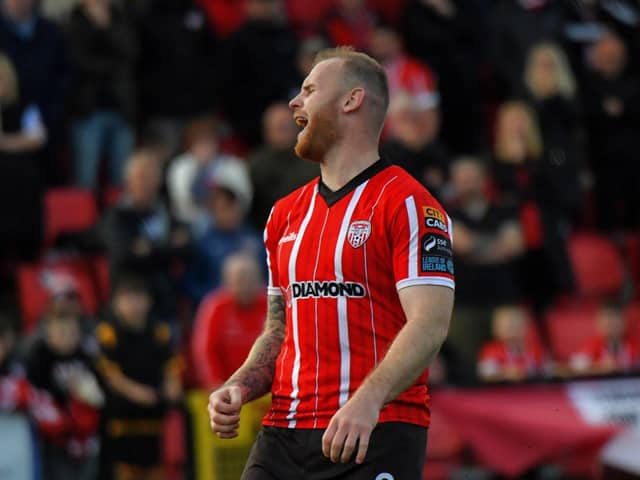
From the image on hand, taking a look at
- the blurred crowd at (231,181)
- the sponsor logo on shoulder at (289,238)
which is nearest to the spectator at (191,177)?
the blurred crowd at (231,181)

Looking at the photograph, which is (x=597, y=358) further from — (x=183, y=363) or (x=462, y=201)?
(x=183, y=363)

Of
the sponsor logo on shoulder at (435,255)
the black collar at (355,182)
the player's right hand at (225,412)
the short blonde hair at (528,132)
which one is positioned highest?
the short blonde hair at (528,132)

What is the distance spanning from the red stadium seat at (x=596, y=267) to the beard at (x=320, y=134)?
31.7 ft

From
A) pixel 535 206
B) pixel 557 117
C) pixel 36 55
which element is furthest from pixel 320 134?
pixel 557 117

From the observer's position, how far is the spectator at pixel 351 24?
13.9 m

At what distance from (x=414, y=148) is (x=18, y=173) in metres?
3.44

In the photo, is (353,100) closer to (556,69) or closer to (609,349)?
(609,349)

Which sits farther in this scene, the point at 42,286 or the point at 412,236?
the point at 42,286

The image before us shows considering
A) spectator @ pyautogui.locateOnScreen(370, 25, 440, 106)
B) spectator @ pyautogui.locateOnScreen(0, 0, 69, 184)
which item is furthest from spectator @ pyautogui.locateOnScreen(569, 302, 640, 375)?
spectator @ pyautogui.locateOnScreen(0, 0, 69, 184)

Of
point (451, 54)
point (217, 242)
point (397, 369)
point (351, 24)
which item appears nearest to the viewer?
point (397, 369)

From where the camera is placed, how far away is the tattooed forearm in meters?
4.72

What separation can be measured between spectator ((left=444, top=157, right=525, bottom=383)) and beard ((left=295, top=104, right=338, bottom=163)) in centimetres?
714

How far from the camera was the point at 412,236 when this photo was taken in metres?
4.47

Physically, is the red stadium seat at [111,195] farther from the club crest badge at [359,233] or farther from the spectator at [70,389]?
the club crest badge at [359,233]
